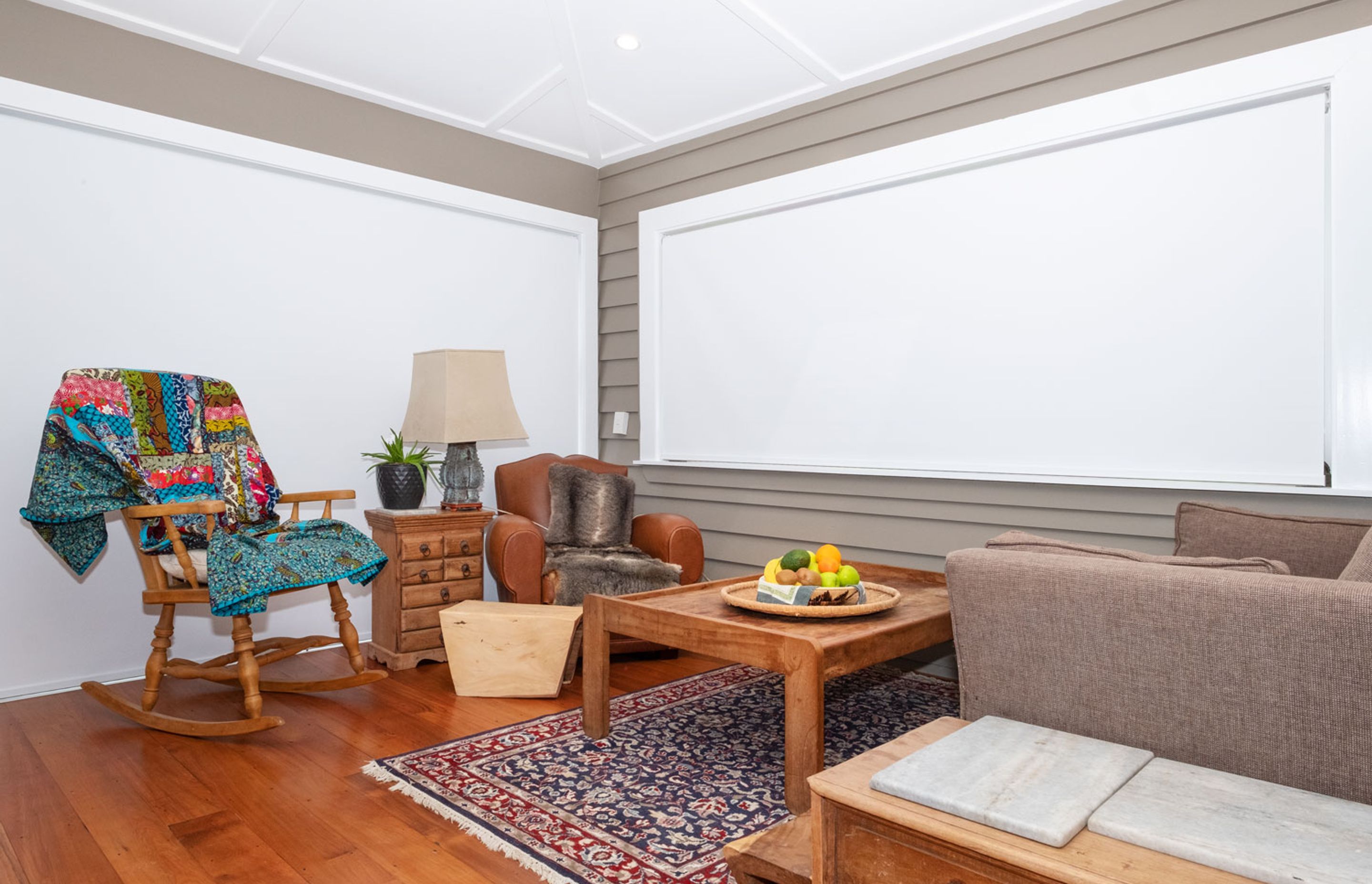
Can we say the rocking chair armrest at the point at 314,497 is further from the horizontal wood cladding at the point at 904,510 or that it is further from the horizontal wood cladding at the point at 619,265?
the horizontal wood cladding at the point at 619,265

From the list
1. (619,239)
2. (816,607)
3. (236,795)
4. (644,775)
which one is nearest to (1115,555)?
(816,607)

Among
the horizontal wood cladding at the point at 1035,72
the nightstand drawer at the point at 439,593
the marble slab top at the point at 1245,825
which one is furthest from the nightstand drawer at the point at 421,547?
the marble slab top at the point at 1245,825

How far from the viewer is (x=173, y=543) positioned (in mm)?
2652

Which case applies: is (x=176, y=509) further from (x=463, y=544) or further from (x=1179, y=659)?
(x=1179, y=659)

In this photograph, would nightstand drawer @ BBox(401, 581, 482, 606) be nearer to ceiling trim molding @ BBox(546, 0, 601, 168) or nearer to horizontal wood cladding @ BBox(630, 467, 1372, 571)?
horizontal wood cladding @ BBox(630, 467, 1372, 571)

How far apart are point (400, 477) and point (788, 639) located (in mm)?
2140

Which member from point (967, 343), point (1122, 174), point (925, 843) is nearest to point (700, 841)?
point (925, 843)

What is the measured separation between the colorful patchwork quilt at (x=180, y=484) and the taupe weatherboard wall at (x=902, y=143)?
6.02ft

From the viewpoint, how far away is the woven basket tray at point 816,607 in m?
2.31

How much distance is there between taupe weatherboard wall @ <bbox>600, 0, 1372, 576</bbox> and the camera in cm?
278

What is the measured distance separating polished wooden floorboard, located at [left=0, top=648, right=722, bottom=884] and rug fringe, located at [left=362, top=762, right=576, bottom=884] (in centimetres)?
2

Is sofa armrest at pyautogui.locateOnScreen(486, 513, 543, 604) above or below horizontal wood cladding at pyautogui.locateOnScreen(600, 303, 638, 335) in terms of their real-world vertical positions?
below

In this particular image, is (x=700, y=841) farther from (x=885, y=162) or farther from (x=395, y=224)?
(x=395, y=224)

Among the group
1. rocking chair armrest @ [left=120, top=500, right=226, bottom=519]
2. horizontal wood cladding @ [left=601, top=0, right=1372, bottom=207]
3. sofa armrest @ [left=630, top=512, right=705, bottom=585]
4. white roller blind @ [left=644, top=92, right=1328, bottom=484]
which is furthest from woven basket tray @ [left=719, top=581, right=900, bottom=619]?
horizontal wood cladding @ [left=601, top=0, right=1372, bottom=207]
